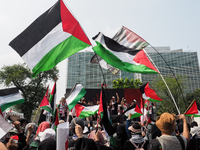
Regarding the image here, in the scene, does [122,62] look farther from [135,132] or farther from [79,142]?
[79,142]

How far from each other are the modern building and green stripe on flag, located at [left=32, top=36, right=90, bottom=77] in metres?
60.5

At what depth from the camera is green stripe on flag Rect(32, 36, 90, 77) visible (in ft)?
15.2

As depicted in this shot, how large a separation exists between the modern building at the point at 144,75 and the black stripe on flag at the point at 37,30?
60.7 meters

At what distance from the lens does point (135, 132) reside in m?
3.78

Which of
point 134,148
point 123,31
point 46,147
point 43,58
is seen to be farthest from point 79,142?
point 123,31

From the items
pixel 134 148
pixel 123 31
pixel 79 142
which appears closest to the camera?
pixel 79 142

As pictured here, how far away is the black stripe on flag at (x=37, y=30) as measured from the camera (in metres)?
4.43

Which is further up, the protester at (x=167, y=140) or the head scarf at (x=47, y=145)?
the protester at (x=167, y=140)

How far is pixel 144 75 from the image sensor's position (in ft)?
217

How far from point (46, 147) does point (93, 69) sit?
224 ft

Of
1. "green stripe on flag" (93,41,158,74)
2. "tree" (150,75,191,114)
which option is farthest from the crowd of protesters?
"tree" (150,75,191,114)

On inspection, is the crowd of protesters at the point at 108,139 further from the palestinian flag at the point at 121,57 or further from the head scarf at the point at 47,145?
the palestinian flag at the point at 121,57

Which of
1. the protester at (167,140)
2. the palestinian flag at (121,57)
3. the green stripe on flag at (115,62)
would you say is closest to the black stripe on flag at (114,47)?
the palestinian flag at (121,57)

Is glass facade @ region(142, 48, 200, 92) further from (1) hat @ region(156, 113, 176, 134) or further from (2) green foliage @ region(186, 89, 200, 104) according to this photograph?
(1) hat @ region(156, 113, 176, 134)
